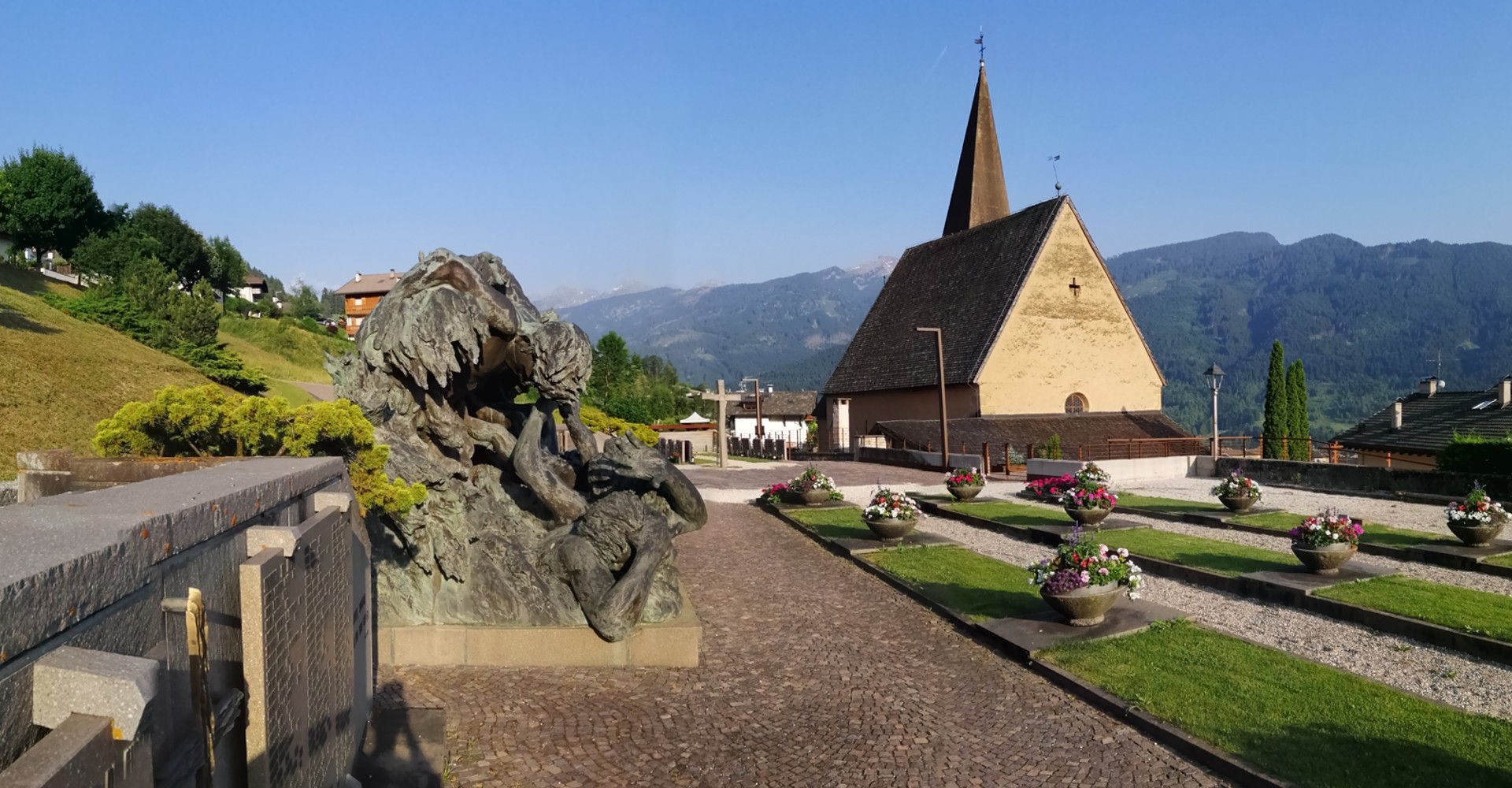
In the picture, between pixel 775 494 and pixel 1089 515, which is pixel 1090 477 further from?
pixel 775 494

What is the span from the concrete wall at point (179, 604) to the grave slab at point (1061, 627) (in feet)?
21.9

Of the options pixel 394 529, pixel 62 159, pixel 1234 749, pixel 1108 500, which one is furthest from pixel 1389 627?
pixel 62 159

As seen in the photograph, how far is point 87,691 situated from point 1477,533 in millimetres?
17633

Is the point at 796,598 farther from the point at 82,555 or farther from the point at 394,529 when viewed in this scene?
the point at 82,555

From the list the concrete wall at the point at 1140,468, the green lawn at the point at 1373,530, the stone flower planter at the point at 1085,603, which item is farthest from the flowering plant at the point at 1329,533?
the concrete wall at the point at 1140,468

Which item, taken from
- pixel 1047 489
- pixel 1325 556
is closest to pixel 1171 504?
pixel 1047 489

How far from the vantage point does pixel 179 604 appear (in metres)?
2.66

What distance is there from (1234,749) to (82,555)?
699cm

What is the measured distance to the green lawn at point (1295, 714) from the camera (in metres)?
5.93

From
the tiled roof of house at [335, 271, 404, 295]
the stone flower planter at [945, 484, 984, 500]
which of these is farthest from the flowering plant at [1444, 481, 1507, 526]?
the tiled roof of house at [335, 271, 404, 295]

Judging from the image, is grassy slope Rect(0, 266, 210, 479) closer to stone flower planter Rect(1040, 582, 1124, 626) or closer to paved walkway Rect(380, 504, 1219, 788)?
paved walkway Rect(380, 504, 1219, 788)

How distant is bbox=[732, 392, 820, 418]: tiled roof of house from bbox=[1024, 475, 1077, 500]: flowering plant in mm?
56107

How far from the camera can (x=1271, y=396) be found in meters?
37.0

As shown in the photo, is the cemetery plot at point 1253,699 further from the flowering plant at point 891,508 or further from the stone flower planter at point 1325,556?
the flowering plant at point 891,508
